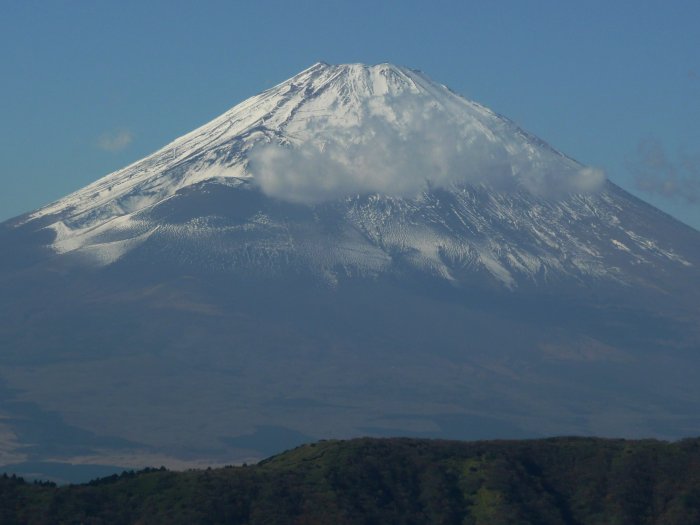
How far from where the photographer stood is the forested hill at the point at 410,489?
58438 millimetres

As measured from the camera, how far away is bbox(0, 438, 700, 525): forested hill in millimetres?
58438

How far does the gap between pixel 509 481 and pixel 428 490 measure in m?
3.21

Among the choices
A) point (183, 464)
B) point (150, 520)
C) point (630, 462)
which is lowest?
point (150, 520)

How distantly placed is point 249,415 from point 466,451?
102m

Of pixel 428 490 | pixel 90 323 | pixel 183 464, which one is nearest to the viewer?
pixel 428 490

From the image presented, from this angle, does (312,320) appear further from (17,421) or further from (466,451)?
(466,451)

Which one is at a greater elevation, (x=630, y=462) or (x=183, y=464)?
(x=183, y=464)

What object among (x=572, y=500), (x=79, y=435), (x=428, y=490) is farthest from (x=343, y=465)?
(x=79, y=435)

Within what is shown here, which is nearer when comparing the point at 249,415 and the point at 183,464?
the point at 183,464

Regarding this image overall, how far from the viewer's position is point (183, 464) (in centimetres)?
14550

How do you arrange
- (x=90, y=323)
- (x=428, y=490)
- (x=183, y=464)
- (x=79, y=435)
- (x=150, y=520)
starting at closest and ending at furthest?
(x=150, y=520), (x=428, y=490), (x=183, y=464), (x=79, y=435), (x=90, y=323)

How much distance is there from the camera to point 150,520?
57.5 meters

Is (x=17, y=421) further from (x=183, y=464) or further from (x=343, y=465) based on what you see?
(x=343, y=465)

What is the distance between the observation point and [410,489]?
206ft
